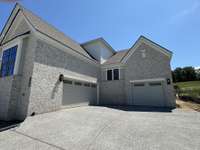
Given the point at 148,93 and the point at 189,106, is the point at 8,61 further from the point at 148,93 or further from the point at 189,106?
the point at 189,106

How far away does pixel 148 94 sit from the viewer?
498 inches

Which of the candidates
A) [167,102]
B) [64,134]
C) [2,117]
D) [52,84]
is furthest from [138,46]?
[2,117]

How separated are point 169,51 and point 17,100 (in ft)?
48.3

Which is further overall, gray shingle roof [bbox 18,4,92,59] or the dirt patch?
the dirt patch

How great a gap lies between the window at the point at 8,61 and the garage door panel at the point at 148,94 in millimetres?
12173

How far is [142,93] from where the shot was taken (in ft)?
42.5

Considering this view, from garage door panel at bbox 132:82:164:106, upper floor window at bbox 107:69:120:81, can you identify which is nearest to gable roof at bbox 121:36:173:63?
upper floor window at bbox 107:69:120:81

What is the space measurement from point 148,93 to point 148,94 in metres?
0.11

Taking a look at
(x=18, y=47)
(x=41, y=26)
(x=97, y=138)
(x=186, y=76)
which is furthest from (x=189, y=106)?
(x=186, y=76)

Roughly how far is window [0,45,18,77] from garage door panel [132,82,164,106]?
12173 mm

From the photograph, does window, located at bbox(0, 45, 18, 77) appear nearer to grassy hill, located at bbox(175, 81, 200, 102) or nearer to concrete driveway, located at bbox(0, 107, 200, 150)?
concrete driveway, located at bbox(0, 107, 200, 150)

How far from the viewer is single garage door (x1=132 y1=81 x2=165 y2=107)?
39.7ft

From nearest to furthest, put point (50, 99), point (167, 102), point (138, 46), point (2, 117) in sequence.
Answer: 1. point (2, 117)
2. point (50, 99)
3. point (167, 102)
4. point (138, 46)

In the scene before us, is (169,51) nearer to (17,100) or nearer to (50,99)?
(50,99)
